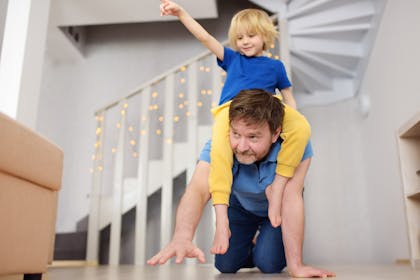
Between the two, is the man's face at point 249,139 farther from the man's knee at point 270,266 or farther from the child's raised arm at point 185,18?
the man's knee at point 270,266

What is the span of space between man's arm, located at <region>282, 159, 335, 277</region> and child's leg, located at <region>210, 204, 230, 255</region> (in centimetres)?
20

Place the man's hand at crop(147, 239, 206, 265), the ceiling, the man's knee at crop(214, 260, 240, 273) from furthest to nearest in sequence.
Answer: the ceiling → the man's knee at crop(214, 260, 240, 273) → the man's hand at crop(147, 239, 206, 265)

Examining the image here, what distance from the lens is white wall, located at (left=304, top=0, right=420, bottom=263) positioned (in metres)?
2.86

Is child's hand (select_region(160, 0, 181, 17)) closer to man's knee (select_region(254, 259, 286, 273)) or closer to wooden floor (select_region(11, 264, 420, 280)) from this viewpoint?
wooden floor (select_region(11, 264, 420, 280))

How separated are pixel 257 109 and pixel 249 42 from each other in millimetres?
417

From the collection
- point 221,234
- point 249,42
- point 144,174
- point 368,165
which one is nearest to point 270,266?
point 221,234

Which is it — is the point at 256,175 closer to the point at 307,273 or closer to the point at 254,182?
the point at 254,182

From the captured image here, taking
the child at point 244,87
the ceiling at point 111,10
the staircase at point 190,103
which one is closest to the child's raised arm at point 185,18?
→ the child at point 244,87

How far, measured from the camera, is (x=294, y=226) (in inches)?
50.1

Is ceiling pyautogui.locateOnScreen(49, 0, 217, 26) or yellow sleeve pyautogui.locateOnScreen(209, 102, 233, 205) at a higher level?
ceiling pyautogui.locateOnScreen(49, 0, 217, 26)

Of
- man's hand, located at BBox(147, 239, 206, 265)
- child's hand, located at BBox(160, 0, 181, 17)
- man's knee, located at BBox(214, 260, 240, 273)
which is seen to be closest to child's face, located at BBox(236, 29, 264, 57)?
child's hand, located at BBox(160, 0, 181, 17)

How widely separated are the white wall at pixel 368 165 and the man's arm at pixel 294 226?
1670 mm

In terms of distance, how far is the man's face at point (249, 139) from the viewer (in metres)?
1.20

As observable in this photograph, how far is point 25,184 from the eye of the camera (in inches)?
48.1
